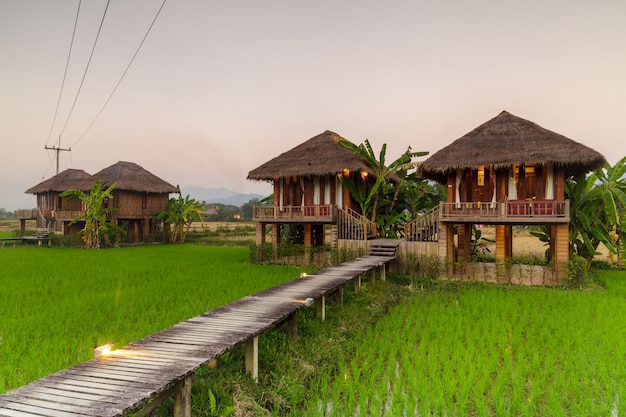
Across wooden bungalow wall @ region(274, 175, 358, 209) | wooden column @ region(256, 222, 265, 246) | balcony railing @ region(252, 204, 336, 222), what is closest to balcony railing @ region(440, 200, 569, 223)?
balcony railing @ region(252, 204, 336, 222)

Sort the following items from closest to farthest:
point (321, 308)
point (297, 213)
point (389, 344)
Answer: point (389, 344) → point (321, 308) → point (297, 213)

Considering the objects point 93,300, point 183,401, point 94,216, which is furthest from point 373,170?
point 94,216

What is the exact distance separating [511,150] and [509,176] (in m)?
1.16

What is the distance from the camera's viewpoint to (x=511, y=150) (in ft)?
45.0

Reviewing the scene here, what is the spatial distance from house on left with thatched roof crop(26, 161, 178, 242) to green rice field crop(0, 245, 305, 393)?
40.3 ft

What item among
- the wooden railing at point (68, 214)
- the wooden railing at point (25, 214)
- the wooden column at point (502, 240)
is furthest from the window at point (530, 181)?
the wooden railing at point (25, 214)

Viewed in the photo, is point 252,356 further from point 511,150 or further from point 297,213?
point 297,213

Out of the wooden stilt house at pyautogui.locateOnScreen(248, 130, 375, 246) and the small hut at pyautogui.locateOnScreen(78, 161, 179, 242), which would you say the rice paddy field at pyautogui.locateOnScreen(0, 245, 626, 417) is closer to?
the wooden stilt house at pyautogui.locateOnScreen(248, 130, 375, 246)

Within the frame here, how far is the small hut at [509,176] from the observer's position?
12.8m

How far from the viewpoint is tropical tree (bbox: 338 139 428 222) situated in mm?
16844

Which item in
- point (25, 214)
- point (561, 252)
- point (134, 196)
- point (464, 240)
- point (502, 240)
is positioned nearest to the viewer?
point (561, 252)

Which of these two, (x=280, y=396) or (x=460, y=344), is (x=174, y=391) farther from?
(x=460, y=344)

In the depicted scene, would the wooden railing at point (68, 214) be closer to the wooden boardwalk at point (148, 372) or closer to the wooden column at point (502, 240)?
the wooden boardwalk at point (148, 372)

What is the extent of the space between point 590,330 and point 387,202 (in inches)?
463
